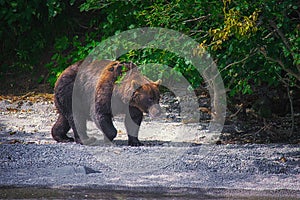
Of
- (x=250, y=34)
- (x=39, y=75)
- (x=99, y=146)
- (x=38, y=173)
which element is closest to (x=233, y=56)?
(x=250, y=34)

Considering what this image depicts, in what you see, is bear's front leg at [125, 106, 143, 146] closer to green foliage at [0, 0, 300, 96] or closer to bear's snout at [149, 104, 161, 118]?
bear's snout at [149, 104, 161, 118]

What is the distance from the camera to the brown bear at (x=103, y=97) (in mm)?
7230

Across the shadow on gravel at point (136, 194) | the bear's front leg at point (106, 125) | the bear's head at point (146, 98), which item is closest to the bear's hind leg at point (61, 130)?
the bear's front leg at point (106, 125)

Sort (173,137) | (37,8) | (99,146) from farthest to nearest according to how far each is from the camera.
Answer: (37,8) → (173,137) → (99,146)

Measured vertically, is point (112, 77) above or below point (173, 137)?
above

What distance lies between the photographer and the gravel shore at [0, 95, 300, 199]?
556 cm

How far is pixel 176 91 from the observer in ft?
32.8

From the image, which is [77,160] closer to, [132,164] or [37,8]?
[132,164]

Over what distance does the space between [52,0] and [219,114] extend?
285 cm

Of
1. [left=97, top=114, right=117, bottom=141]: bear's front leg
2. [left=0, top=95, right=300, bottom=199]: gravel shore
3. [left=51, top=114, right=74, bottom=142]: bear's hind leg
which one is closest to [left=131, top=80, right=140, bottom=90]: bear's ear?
[left=97, top=114, right=117, bottom=141]: bear's front leg

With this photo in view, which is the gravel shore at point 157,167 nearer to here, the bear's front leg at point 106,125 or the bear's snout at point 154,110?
the bear's front leg at point 106,125

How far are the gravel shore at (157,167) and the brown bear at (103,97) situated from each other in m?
0.25

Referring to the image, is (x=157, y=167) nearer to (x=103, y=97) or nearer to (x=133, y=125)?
(x=133, y=125)

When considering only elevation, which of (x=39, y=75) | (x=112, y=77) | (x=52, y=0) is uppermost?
(x=52, y=0)
